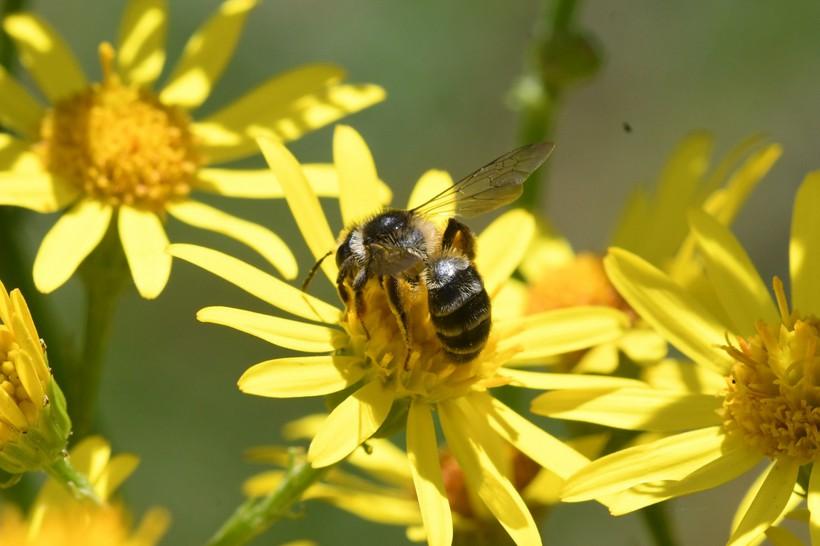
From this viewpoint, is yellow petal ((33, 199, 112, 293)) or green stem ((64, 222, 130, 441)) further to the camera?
green stem ((64, 222, 130, 441))

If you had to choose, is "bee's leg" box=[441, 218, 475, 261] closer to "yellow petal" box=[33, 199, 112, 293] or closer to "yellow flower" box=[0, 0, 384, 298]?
"yellow flower" box=[0, 0, 384, 298]

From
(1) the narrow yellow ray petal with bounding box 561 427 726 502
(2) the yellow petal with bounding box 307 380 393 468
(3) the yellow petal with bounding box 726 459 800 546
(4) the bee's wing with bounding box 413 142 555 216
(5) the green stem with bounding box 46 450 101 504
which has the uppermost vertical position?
(4) the bee's wing with bounding box 413 142 555 216

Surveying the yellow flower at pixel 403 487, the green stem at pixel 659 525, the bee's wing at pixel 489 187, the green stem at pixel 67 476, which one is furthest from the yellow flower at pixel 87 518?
the green stem at pixel 659 525

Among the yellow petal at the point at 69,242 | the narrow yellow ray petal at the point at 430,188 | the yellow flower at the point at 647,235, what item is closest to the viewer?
the yellow petal at the point at 69,242

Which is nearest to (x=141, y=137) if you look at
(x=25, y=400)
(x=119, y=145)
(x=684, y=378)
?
(x=119, y=145)

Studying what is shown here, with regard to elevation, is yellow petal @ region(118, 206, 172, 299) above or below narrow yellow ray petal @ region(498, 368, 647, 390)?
above

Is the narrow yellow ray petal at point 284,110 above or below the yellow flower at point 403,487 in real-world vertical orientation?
above

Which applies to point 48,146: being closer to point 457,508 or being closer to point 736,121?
point 457,508

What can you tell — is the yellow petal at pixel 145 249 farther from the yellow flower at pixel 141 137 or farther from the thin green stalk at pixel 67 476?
the thin green stalk at pixel 67 476

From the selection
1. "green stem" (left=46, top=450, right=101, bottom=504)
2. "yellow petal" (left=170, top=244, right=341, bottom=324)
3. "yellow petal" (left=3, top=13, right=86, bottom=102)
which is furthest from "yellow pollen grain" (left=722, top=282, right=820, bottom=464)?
"yellow petal" (left=3, top=13, right=86, bottom=102)
